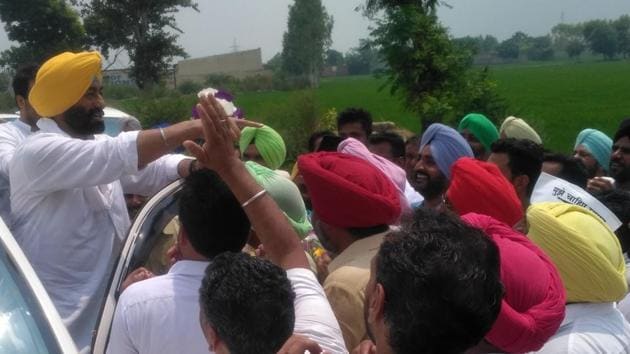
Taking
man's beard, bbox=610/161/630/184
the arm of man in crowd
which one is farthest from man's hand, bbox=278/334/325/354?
man's beard, bbox=610/161/630/184

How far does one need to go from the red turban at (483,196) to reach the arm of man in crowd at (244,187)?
1.24 metres

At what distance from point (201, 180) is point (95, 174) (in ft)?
1.87

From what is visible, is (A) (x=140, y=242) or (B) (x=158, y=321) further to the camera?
(A) (x=140, y=242)

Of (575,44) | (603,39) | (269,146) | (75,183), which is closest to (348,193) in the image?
(75,183)

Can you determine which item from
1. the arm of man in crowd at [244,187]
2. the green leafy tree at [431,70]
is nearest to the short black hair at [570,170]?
the arm of man in crowd at [244,187]

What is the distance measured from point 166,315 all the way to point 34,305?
1.17ft

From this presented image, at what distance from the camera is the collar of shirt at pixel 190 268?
2402 mm

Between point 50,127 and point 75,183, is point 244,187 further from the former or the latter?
point 50,127

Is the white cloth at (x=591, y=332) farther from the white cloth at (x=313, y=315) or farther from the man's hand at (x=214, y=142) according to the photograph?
the man's hand at (x=214, y=142)

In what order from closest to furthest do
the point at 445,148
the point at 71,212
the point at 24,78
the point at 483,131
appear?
the point at 71,212 < the point at 24,78 < the point at 445,148 < the point at 483,131

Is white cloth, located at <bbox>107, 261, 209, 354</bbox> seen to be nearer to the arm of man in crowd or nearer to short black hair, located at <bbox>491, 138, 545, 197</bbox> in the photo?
the arm of man in crowd

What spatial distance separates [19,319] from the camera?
7.00 ft

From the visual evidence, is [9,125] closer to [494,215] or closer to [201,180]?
[201,180]

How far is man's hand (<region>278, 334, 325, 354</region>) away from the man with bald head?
1.04m
